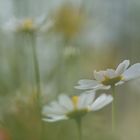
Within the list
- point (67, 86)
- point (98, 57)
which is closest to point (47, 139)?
point (67, 86)

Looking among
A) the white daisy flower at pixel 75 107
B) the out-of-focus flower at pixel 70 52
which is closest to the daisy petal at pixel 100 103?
the white daisy flower at pixel 75 107

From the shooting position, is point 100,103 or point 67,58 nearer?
point 100,103

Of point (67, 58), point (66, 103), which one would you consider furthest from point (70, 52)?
point (66, 103)

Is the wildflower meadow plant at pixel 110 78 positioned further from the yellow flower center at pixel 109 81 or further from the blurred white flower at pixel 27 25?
the blurred white flower at pixel 27 25

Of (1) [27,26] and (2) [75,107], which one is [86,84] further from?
(1) [27,26]

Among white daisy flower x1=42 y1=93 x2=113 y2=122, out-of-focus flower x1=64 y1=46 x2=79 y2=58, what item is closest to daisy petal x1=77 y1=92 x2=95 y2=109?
white daisy flower x1=42 y1=93 x2=113 y2=122

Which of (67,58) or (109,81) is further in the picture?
(67,58)

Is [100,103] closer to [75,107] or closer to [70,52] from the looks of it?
[75,107]

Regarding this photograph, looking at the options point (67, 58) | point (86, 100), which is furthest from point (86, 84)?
point (67, 58)
